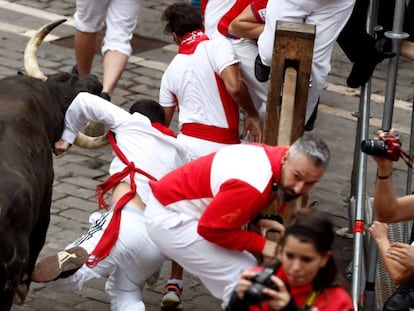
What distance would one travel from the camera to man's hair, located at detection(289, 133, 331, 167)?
5.95 metres

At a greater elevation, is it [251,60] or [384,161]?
[384,161]

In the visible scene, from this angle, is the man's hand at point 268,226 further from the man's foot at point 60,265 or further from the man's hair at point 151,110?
the man's hair at point 151,110

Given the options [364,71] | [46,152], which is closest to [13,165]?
[46,152]

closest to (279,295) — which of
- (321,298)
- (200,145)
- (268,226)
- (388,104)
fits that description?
(321,298)

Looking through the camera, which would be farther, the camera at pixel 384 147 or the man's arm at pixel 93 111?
the man's arm at pixel 93 111

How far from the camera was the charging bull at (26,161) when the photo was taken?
7129mm

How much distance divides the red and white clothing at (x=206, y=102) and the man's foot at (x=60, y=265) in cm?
144

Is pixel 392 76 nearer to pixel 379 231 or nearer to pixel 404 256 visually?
pixel 379 231

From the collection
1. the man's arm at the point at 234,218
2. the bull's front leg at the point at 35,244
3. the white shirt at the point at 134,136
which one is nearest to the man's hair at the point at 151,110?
the white shirt at the point at 134,136

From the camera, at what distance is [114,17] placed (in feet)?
34.9

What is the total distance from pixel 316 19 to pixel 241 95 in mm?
827

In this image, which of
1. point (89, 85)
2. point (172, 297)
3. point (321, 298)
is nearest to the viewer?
point (321, 298)

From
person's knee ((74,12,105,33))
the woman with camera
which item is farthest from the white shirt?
person's knee ((74,12,105,33))

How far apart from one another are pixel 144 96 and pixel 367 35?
144 inches
